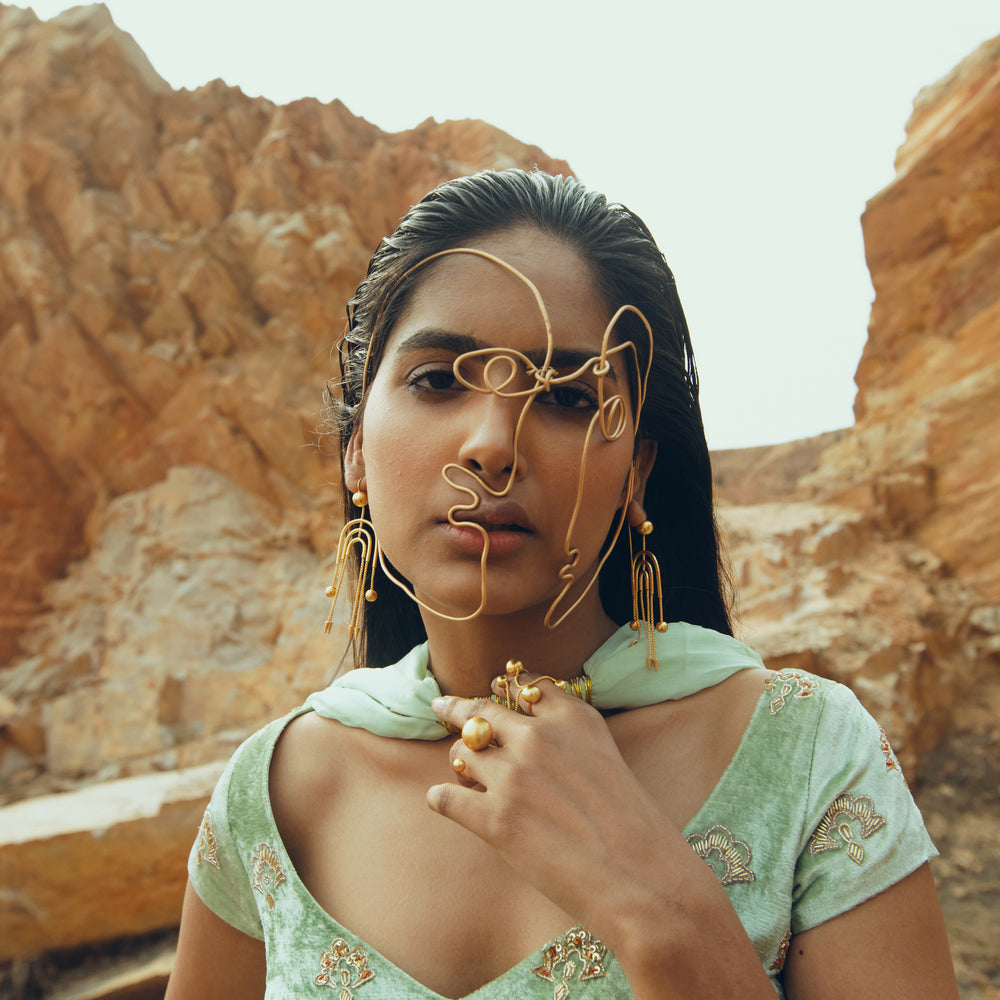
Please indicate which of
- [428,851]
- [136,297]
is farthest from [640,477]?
[136,297]

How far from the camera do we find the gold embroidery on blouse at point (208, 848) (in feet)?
5.10

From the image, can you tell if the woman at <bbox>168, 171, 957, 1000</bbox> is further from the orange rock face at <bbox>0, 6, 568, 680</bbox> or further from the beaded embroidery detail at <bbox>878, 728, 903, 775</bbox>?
the orange rock face at <bbox>0, 6, 568, 680</bbox>

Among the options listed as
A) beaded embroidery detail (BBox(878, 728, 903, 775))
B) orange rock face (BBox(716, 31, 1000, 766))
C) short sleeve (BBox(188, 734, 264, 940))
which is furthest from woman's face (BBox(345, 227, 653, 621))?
orange rock face (BBox(716, 31, 1000, 766))

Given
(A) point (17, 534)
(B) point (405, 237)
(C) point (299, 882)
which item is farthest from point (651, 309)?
(A) point (17, 534)

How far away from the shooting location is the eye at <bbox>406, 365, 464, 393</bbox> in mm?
1304

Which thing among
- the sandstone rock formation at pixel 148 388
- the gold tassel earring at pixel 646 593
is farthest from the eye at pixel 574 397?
the sandstone rock formation at pixel 148 388

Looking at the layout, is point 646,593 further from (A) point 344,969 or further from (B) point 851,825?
(A) point 344,969

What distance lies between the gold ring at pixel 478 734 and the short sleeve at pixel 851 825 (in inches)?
20.8

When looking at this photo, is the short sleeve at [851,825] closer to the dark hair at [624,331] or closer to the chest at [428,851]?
the chest at [428,851]

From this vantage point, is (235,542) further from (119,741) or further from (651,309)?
(651,309)

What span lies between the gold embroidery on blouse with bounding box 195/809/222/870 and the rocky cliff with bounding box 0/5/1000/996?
2667 millimetres

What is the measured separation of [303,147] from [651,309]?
30.1 feet

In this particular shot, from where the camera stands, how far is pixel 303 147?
928 cm

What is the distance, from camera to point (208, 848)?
61.6 inches
